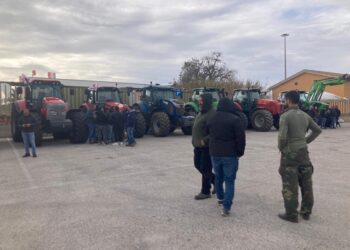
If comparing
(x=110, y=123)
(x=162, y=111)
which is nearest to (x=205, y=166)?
(x=110, y=123)

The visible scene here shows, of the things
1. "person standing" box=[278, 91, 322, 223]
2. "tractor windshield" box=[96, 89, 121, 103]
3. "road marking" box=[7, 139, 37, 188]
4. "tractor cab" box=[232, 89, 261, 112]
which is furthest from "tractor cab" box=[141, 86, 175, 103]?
"person standing" box=[278, 91, 322, 223]

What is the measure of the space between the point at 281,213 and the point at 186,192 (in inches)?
73.3

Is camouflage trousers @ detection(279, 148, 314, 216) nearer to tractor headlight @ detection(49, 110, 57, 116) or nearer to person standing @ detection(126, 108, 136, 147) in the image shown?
person standing @ detection(126, 108, 136, 147)

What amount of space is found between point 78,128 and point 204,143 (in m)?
9.10

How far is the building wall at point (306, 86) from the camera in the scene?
34.6 metres

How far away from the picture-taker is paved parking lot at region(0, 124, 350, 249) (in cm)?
432

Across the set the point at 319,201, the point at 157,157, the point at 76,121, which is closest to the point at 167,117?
the point at 76,121

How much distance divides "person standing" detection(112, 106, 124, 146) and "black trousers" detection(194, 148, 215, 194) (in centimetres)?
826

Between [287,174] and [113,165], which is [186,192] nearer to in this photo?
[287,174]

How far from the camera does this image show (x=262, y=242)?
4219mm

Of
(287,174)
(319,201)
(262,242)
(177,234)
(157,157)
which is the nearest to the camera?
(262,242)

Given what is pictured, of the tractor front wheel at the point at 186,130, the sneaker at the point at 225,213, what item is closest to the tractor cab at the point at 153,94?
the tractor front wheel at the point at 186,130

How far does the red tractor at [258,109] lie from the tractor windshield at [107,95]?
647 cm

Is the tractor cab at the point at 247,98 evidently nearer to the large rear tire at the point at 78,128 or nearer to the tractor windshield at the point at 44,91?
the large rear tire at the point at 78,128
